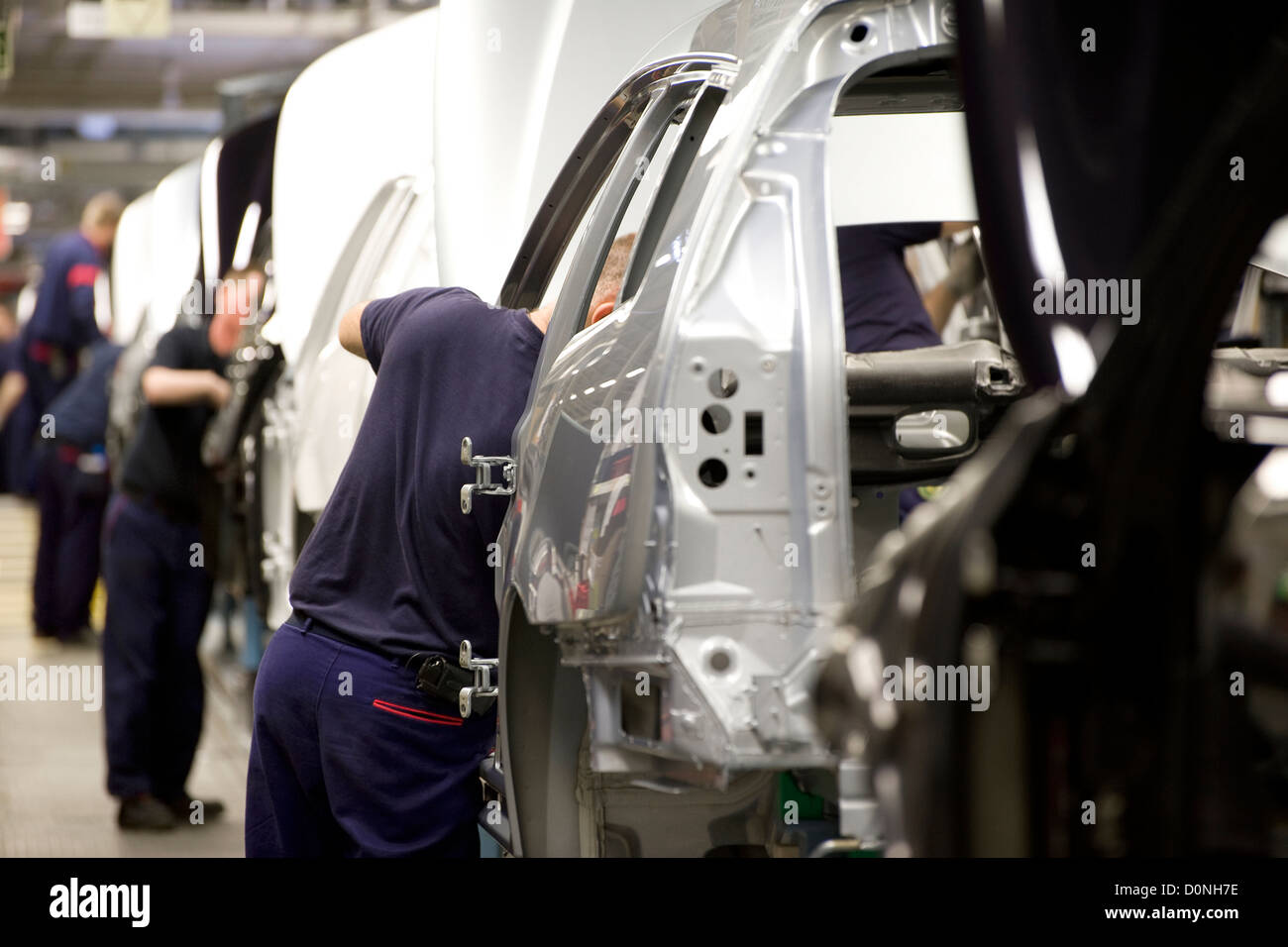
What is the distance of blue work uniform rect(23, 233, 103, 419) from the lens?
1249 centimetres

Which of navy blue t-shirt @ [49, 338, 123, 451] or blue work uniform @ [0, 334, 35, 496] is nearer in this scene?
navy blue t-shirt @ [49, 338, 123, 451]

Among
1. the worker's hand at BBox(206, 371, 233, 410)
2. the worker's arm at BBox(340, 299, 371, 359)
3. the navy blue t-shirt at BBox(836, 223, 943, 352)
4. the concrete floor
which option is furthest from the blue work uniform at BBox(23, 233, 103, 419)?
the worker's arm at BBox(340, 299, 371, 359)

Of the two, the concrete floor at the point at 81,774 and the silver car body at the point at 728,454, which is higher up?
the silver car body at the point at 728,454

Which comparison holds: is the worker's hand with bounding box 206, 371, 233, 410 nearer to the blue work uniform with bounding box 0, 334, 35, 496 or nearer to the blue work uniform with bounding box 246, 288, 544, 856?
the blue work uniform with bounding box 246, 288, 544, 856

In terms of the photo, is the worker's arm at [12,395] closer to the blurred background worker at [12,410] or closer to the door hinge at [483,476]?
the blurred background worker at [12,410]

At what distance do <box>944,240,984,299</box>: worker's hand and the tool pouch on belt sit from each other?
328 cm

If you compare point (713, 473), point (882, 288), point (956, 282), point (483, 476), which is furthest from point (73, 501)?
point (713, 473)

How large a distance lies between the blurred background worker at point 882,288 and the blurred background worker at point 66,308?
769cm

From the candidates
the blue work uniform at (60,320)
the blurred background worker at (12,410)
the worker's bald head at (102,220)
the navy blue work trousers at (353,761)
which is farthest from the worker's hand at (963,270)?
the blurred background worker at (12,410)

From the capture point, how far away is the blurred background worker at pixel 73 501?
10.1 meters

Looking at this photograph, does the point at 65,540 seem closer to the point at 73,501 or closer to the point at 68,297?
the point at 73,501

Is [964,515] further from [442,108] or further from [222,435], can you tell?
[222,435]
